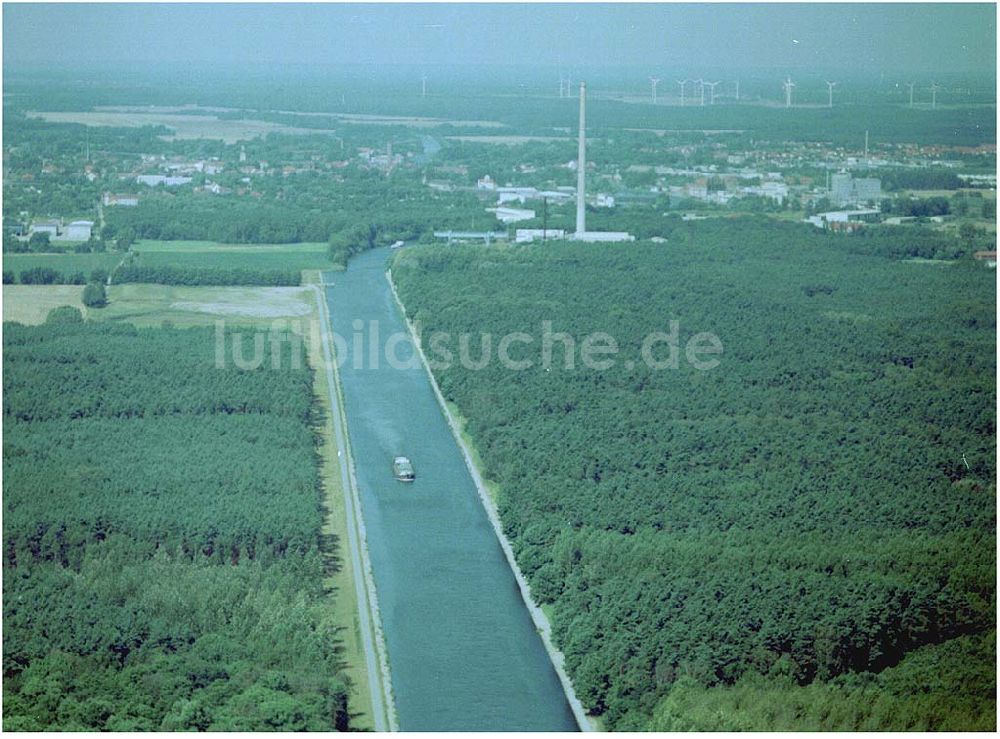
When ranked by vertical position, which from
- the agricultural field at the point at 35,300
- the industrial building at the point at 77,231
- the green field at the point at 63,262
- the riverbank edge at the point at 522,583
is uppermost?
the industrial building at the point at 77,231

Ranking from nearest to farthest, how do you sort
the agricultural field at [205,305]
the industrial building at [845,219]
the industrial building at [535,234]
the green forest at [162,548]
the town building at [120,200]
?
the green forest at [162,548]
the agricultural field at [205,305]
the industrial building at [535,234]
the industrial building at [845,219]
the town building at [120,200]

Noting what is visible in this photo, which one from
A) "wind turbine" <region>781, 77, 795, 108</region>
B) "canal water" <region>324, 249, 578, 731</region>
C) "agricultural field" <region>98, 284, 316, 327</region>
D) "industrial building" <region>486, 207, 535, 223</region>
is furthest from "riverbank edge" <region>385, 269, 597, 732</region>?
"industrial building" <region>486, 207, 535, 223</region>

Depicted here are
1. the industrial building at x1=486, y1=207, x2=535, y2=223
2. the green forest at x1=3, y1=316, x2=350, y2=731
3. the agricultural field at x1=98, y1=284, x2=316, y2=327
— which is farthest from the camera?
the industrial building at x1=486, y1=207, x2=535, y2=223

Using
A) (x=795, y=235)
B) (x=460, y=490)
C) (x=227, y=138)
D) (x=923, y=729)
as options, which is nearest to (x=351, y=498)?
(x=460, y=490)

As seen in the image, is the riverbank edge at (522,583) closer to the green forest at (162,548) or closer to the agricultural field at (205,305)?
the green forest at (162,548)

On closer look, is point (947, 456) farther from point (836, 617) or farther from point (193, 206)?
point (193, 206)

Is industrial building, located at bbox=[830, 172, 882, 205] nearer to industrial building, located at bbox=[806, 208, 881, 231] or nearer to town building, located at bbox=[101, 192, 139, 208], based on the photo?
industrial building, located at bbox=[806, 208, 881, 231]

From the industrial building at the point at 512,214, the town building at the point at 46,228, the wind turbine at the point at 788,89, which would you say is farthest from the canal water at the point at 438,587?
the industrial building at the point at 512,214

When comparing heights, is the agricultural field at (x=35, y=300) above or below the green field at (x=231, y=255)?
above
